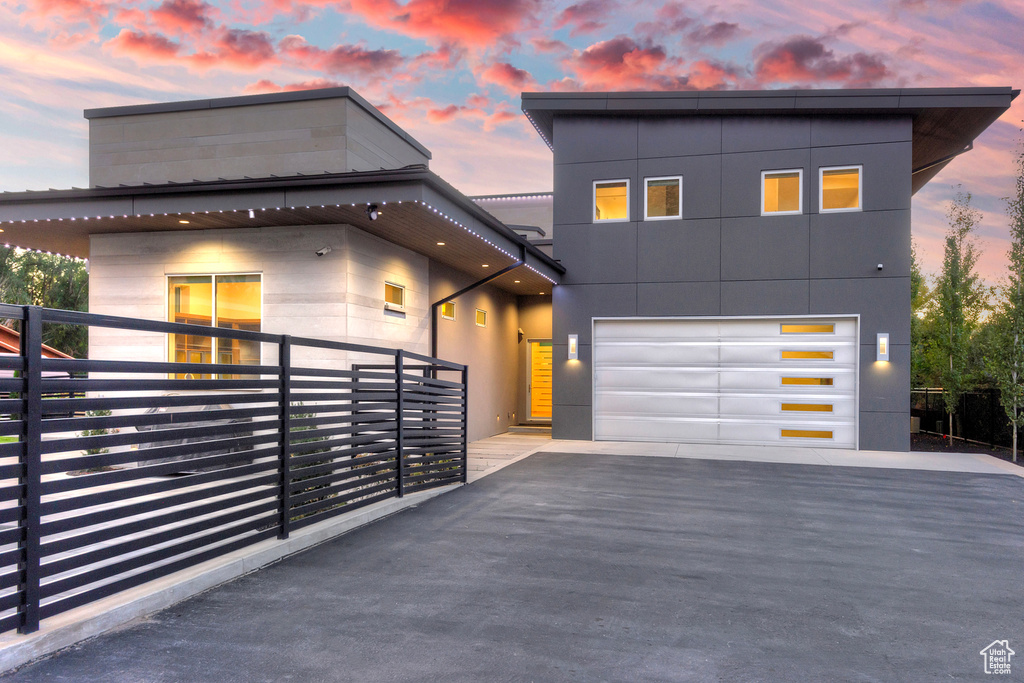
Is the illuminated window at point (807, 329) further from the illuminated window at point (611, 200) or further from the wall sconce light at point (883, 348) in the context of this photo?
the illuminated window at point (611, 200)

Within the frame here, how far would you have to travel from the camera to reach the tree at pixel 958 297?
1438cm

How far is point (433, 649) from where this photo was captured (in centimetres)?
325

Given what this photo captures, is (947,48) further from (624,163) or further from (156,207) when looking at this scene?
(156,207)

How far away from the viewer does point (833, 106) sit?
11.8 metres

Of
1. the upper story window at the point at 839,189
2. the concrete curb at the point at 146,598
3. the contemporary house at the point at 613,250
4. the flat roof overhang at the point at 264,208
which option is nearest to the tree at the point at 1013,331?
the contemporary house at the point at 613,250

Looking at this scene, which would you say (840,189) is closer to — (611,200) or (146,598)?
(611,200)

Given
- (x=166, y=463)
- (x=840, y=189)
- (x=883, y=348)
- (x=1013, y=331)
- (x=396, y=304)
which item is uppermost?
(x=840, y=189)

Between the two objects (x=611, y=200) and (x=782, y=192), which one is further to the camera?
(x=611, y=200)

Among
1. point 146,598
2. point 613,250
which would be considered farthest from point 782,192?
point 146,598

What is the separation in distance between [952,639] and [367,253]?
7.88 meters

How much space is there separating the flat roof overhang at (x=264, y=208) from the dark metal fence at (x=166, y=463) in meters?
2.08

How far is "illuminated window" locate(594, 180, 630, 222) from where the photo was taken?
516 inches

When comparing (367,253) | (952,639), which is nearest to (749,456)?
(367,253)

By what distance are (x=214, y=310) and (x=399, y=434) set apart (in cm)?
428
